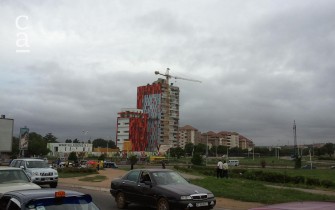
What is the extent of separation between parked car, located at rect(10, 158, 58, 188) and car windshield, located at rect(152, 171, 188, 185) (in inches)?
400

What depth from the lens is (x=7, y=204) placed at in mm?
6500

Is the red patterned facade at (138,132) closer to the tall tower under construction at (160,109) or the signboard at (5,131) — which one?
the tall tower under construction at (160,109)

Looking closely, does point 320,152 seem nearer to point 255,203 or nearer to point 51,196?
point 255,203

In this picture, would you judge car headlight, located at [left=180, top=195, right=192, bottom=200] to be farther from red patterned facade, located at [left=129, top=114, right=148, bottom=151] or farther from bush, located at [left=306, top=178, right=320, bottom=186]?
→ red patterned facade, located at [left=129, top=114, right=148, bottom=151]

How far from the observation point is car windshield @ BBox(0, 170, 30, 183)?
12648 mm

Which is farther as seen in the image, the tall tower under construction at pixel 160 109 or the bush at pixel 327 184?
the tall tower under construction at pixel 160 109

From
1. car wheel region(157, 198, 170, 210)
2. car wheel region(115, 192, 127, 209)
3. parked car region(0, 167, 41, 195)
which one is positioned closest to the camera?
parked car region(0, 167, 41, 195)

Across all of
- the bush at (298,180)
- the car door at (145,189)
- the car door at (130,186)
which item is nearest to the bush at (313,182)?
the bush at (298,180)

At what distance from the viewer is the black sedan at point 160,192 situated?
12898 millimetres

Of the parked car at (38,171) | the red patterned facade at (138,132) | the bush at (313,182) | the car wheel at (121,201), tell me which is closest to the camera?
the car wheel at (121,201)

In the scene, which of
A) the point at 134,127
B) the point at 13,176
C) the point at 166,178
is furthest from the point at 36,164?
the point at 134,127

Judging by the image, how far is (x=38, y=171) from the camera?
2248cm

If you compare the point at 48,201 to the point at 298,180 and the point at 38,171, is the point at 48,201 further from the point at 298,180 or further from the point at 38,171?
the point at 298,180

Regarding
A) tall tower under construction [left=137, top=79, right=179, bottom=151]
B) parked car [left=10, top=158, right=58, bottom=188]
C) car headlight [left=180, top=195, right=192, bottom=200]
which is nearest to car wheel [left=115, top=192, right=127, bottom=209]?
car headlight [left=180, top=195, right=192, bottom=200]
